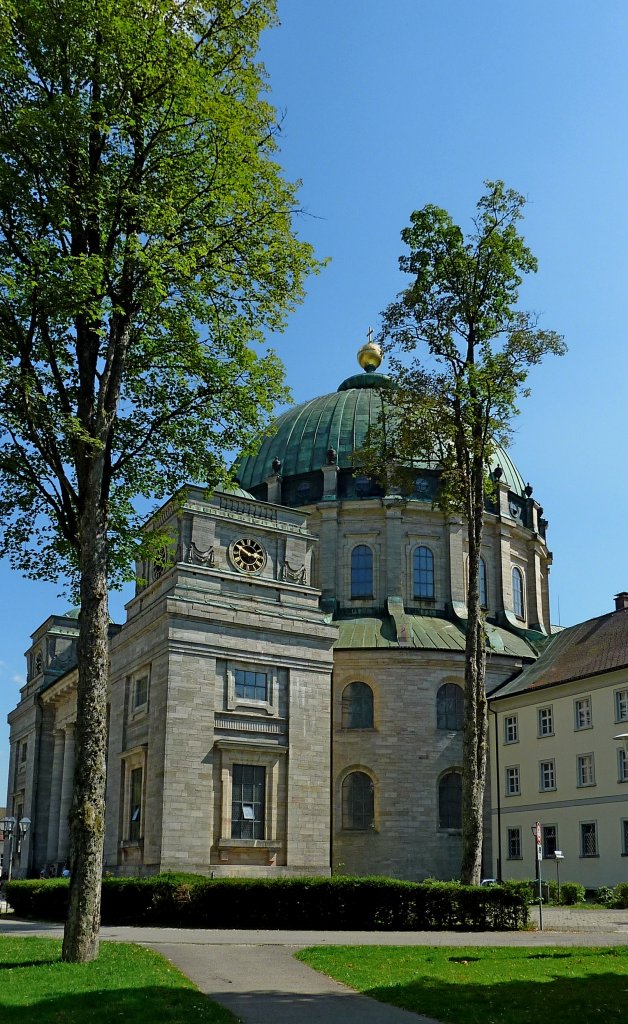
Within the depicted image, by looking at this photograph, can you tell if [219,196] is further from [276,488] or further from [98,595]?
[276,488]

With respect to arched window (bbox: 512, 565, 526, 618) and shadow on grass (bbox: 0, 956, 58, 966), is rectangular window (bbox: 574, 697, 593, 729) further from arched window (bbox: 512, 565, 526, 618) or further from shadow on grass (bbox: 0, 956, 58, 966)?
shadow on grass (bbox: 0, 956, 58, 966)

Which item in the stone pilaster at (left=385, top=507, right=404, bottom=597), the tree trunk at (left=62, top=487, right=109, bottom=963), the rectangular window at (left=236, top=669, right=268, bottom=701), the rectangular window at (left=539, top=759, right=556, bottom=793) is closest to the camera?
the tree trunk at (left=62, top=487, right=109, bottom=963)

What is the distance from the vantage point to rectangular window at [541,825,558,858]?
41.6 meters

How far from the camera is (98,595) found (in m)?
17.6

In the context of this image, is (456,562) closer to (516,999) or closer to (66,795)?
(66,795)

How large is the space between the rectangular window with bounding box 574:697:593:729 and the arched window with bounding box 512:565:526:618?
13.0 meters

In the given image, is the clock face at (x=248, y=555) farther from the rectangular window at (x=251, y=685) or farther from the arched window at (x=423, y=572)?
the arched window at (x=423, y=572)

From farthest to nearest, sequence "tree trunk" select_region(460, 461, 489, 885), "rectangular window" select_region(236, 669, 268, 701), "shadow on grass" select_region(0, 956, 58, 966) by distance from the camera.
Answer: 1. "rectangular window" select_region(236, 669, 268, 701)
2. "tree trunk" select_region(460, 461, 489, 885)
3. "shadow on grass" select_region(0, 956, 58, 966)

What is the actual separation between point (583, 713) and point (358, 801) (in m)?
10.9

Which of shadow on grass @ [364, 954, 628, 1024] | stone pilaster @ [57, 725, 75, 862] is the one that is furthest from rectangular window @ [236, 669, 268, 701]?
shadow on grass @ [364, 954, 628, 1024]

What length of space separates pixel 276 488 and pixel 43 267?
1438 inches

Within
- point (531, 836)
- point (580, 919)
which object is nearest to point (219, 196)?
point (580, 919)

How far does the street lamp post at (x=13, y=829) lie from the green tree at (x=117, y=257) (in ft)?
80.6

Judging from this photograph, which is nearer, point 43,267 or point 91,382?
point 43,267
